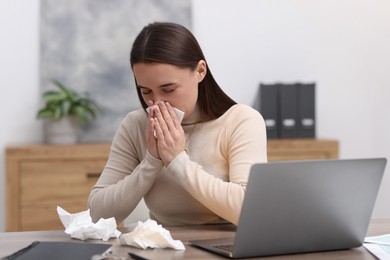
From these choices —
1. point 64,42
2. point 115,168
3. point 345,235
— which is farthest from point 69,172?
point 345,235

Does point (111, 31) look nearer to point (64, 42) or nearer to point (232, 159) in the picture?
point (64, 42)

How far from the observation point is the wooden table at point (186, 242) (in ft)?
5.43

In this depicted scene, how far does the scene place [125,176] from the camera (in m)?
2.35

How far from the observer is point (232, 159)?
221 centimetres

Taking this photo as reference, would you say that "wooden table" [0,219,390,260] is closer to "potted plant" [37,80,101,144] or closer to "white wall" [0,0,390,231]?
"potted plant" [37,80,101,144]

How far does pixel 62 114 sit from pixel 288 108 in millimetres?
1310

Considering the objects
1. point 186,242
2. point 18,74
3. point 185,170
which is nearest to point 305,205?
point 186,242

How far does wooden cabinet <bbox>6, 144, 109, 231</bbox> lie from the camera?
13.5 feet

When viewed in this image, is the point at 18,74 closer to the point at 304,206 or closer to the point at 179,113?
the point at 179,113

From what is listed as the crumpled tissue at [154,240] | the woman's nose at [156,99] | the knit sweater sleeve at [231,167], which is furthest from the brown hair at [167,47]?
the crumpled tissue at [154,240]

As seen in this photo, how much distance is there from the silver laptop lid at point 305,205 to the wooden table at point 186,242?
0.04 meters

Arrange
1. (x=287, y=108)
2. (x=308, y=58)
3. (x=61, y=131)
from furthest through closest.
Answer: (x=308, y=58) → (x=287, y=108) → (x=61, y=131)

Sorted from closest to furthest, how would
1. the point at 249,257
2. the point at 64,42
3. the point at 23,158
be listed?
1. the point at 249,257
2. the point at 23,158
3. the point at 64,42

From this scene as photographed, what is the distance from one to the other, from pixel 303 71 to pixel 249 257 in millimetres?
3187
